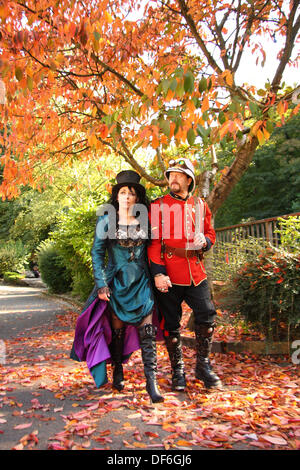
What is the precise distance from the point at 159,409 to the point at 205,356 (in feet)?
2.38

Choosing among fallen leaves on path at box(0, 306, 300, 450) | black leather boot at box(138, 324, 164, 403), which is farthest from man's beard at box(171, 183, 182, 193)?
fallen leaves on path at box(0, 306, 300, 450)

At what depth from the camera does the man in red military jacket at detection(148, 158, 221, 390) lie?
371 centimetres

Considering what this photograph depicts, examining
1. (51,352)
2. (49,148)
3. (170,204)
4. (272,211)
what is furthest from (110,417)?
(272,211)

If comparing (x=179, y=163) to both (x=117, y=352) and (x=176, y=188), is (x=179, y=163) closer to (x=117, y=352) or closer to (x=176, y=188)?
(x=176, y=188)

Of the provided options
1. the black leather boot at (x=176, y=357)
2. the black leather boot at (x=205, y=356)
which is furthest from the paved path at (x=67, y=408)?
the black leather boot at (x=205, y=356)

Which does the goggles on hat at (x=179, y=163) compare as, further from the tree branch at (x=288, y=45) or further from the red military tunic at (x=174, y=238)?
the tree branch at (x=288, y=45)

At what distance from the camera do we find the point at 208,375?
12.2ft

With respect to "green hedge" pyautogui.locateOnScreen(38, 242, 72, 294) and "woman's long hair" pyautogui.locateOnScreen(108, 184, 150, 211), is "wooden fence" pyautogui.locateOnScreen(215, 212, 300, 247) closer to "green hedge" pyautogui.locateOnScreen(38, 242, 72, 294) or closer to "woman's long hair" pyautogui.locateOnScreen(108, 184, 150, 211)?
"woman's long hair" pyautogui.locateOnScreen(108, 184, 150, 211)

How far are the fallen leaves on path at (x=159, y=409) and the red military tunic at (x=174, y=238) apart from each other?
1061 mm

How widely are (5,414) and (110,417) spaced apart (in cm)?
87

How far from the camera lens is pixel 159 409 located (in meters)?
3.26

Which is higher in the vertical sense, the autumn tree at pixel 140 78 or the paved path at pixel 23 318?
the autumn tree at pixel 140 78

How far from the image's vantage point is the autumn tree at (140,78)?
3.94 meters

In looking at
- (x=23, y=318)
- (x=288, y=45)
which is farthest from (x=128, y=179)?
(x=23, y=318)
